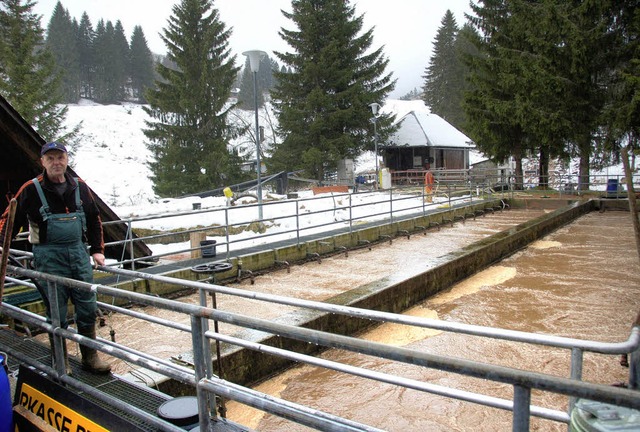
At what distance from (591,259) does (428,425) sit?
9.18 meters

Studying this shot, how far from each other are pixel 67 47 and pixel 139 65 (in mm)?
12148

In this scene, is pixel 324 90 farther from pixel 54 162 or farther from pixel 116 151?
pixel 116 151

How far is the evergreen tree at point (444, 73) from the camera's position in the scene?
61938 millimetres

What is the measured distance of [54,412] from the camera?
11.1 feet

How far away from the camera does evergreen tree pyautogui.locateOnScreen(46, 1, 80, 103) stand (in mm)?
76688

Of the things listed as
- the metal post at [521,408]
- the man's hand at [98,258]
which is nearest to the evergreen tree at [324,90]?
the man's hand at [98,258]

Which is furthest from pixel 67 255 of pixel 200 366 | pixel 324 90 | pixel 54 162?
pixel 324 90

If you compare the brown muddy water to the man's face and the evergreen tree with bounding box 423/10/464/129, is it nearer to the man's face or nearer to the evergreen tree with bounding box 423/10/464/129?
the man's face

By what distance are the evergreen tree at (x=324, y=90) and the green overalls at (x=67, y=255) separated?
2747 cm

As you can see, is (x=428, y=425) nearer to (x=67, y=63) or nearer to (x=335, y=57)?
(x=335, y=57)

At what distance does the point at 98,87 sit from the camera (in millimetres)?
82125

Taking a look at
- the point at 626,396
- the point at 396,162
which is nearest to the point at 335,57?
the point at 396,162

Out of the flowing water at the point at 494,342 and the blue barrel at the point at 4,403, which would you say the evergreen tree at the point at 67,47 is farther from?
the blue barrel at the point at 4,403

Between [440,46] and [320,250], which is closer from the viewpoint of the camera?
[320,250]
